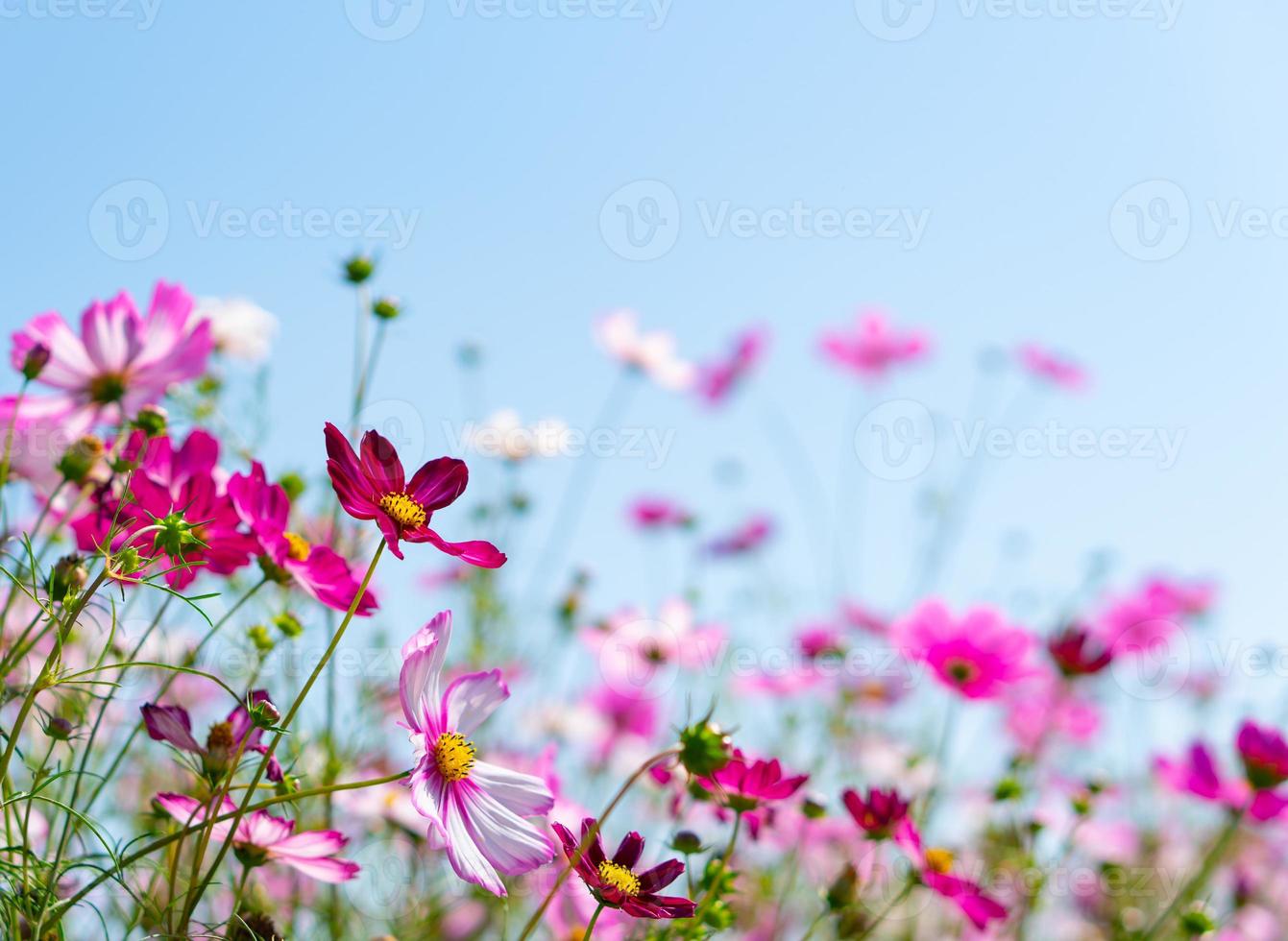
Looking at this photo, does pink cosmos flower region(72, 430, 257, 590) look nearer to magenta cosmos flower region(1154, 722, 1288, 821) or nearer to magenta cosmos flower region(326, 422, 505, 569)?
magenta cosmos flower region(326, 422, 505, 569)

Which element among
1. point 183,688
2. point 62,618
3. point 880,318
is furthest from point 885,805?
point 880,318

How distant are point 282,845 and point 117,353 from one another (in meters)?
0.48

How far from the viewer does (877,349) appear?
7.78 ft

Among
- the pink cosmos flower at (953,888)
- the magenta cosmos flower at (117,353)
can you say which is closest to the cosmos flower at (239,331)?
the magenta cosmos flower at (117,353)

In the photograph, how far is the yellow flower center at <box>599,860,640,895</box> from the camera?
587 mm

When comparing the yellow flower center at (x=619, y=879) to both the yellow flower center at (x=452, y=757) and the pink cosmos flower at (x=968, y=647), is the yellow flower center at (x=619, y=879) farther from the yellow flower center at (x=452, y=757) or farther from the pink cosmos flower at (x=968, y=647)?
the pink cosmos flower at (x=968, y=647)

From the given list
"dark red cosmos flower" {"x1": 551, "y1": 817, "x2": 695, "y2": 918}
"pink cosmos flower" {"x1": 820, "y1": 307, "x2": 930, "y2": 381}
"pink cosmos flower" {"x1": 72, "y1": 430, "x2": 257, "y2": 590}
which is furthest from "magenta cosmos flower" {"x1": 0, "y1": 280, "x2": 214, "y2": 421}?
"pink cosmos flower" {"x1": 820, "y1": 307, "x2": 930, "y2": 381}

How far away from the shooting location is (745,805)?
0.71 m

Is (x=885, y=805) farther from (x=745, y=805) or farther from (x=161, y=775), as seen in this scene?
(x=161, y=775)

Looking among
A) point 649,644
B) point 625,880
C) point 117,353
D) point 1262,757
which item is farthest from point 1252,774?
point 117,353

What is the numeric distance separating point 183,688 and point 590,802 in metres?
0.66

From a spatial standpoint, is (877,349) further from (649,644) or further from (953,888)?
(953,888)

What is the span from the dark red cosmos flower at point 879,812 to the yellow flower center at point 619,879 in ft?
0.75

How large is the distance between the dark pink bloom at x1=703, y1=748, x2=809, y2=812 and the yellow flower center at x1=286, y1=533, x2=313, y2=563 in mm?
300
